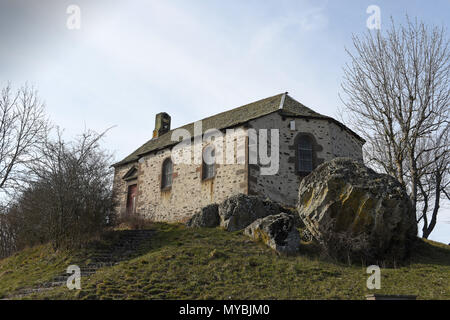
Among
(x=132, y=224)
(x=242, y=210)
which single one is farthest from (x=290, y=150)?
(x=132, y=224)

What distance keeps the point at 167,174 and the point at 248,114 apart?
559cm

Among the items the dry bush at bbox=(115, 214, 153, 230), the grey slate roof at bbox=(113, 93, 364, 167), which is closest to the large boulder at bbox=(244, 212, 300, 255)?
the dry bush at bbox=(115, 214, 153, 230)

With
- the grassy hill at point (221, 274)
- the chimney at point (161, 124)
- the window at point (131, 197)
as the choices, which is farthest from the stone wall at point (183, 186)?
the grassy hill at point (221, 274)

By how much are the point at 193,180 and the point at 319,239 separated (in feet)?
28.2

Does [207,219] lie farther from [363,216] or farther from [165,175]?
[165,175]

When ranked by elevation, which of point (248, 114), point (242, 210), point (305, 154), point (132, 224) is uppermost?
point (248, 114)

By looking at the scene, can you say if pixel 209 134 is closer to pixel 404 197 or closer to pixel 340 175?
pixel 340 175

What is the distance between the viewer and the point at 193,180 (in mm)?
18609

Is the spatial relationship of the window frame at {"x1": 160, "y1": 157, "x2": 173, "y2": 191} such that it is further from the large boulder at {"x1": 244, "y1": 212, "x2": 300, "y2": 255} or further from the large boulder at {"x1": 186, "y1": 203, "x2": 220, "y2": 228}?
the large boulder at {"x1": 244, "y1": 212, "x2": 300, "y2": 255}

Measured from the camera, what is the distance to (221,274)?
9.11 meters

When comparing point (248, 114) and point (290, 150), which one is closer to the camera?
point (290, 150)

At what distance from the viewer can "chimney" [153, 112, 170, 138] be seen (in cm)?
2530

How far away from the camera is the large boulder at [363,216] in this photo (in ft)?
35.3
